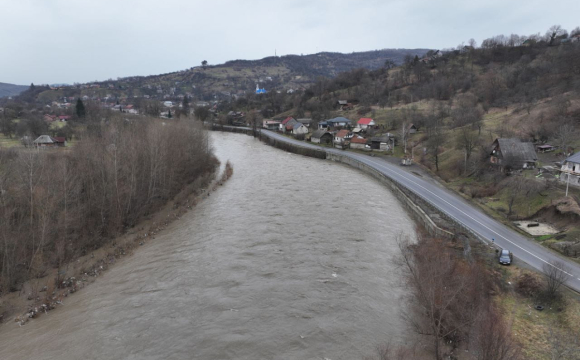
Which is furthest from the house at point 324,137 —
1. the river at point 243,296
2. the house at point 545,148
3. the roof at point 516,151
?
the river at point 243,296

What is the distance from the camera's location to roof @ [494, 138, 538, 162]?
25.6m

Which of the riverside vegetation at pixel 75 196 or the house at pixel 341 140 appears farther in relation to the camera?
the house at pixel 341 140

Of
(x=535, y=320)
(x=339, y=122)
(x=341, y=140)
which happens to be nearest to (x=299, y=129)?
(x=339, y=122)

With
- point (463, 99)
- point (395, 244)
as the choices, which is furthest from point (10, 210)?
point (463, 99)

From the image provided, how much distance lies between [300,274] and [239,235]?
223 inches

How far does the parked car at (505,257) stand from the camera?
47.3 feet

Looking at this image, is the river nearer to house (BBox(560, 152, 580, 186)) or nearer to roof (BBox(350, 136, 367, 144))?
house (BBox(560, 152, 580, 186))

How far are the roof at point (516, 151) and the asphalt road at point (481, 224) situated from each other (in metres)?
5.37

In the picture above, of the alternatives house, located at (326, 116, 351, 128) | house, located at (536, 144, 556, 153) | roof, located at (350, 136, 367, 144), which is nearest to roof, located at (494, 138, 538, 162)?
house, located at (536, 144, 556, 153)

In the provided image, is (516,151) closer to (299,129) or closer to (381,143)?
(381,143)

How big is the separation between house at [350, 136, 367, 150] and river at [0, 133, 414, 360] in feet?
78.1

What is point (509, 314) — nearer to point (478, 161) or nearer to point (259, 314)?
point (259, 314)

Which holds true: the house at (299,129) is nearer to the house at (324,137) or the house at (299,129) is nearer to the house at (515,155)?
the house at (324,137)

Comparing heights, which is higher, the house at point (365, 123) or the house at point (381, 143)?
the house at point (365, 123)
